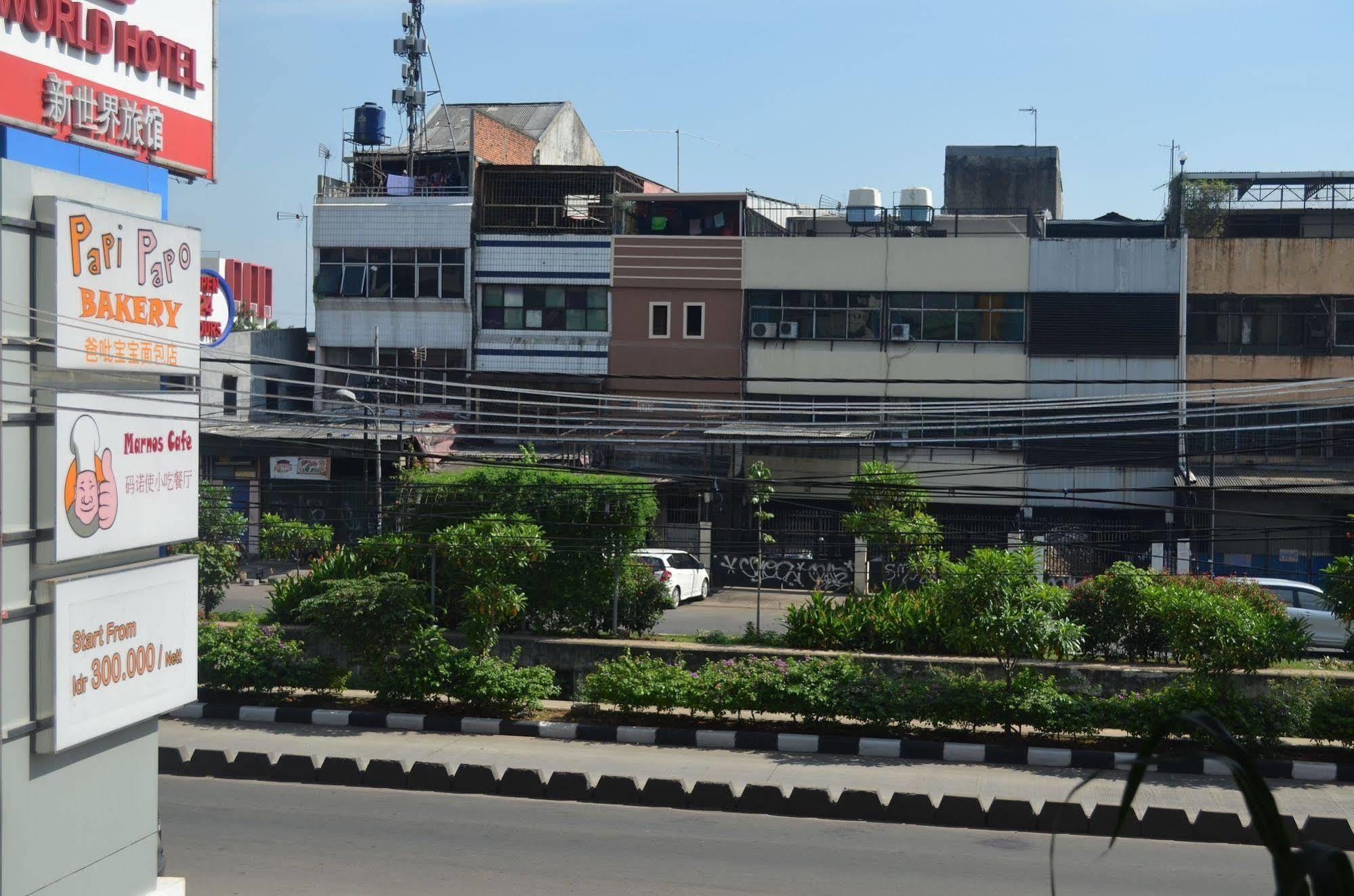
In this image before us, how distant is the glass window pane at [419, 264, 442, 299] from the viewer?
1315 inches

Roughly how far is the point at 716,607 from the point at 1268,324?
14885 millimetres

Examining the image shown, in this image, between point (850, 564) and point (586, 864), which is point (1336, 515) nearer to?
point (850, 564)

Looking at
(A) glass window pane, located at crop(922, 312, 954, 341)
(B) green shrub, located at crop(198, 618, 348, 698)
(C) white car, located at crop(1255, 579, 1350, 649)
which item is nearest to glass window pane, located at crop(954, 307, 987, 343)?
(A) glass window pane, located at crop(922, 312, 954, 341)

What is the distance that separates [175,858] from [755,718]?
7036 millimetres

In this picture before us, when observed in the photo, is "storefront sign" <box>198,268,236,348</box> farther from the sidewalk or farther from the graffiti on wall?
the graffiti on wall

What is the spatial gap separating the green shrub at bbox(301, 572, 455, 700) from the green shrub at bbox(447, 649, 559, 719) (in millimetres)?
234

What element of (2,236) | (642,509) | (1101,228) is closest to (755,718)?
(642,509)

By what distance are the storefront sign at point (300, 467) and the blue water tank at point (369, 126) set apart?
381 inches

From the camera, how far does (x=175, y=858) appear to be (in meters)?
10.0

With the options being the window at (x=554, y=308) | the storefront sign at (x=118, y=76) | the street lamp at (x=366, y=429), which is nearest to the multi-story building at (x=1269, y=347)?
the window at (x=554, y=308)

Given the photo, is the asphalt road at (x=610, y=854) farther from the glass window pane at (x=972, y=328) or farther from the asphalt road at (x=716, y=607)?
the glass window pane at (x=972, y=328)

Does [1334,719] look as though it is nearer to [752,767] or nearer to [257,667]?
[752,767]

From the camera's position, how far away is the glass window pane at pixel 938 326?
31375 mm

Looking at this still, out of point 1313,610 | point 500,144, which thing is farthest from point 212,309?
point 1313,610
